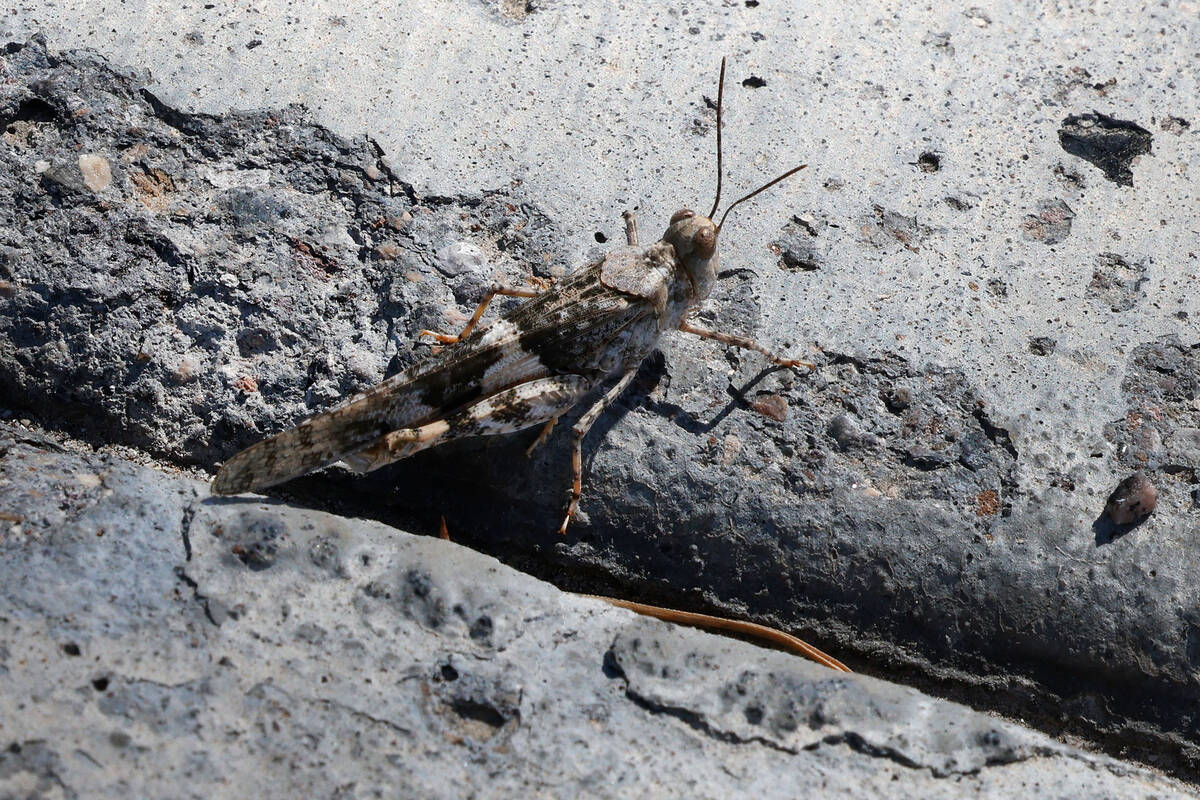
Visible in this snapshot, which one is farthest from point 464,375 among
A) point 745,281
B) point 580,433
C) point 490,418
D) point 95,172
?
point 95,172

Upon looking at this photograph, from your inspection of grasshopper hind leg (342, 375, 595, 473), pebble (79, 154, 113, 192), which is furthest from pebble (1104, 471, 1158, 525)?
pebble (79, 154, 113, 192)

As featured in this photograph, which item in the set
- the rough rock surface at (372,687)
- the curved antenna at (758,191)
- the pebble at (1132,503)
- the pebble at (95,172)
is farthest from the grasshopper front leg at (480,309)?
the pebble at (1132,503)

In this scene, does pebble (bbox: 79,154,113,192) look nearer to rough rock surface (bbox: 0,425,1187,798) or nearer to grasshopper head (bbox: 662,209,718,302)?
rough rock surface (bbox: 0,425,1187,798)

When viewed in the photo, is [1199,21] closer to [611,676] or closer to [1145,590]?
[1145,590]

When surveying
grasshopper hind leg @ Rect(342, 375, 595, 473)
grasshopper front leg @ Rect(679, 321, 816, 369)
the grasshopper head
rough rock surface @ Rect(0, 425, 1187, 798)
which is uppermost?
the grasshopper head

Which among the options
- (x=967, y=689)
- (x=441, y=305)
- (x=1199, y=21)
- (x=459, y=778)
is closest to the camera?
(x=459, y=778)

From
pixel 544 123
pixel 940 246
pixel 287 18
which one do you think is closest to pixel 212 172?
pixel 287 18

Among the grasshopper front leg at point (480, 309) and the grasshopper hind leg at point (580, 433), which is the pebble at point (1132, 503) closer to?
the grasshopper hind leg at point (580, 433)
